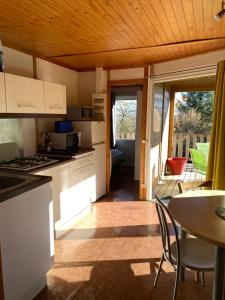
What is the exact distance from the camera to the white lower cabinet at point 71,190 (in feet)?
9.58

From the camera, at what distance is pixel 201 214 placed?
1671 mm

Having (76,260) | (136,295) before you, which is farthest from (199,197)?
(76,260)

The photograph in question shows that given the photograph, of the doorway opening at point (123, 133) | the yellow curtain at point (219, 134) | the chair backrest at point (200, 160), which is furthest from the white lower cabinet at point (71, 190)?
the chair backrest at point (200, 160)

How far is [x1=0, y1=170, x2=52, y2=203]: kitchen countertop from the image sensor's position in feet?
5.36

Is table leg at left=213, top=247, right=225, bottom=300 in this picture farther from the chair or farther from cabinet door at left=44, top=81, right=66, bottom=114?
cabinet door at left=44, top=81, right=66, bottom=114

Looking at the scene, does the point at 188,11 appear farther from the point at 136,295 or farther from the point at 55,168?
the point at 136,295

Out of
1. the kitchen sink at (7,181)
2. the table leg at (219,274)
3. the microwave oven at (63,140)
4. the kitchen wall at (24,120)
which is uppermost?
the kitchen wall at (24,120)

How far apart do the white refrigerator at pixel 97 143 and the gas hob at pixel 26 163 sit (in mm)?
981

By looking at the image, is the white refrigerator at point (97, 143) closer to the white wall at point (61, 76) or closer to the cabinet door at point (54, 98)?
the cabinet door at point (54, 98)

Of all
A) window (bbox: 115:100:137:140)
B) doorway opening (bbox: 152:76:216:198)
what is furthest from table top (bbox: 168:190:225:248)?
window (bbox: 115:100:137:140)

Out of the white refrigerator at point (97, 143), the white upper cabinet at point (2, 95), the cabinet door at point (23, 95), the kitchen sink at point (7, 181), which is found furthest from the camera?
the white refrigerator at point (97, 143)

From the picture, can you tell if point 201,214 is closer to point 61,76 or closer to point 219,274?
point 219,274

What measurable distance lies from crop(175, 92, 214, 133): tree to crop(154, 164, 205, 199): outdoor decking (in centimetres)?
113

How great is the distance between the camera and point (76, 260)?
2471 millimetres
